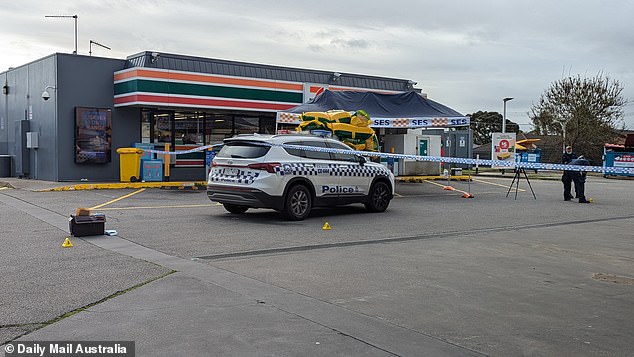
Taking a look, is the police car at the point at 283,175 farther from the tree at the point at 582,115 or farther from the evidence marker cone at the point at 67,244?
the tree at the point at 582,115

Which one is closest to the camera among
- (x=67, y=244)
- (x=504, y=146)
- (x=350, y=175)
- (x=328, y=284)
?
(x=328, y=284)

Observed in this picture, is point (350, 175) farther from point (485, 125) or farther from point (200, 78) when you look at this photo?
point (485, 125)

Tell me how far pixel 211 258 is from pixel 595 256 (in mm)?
6001

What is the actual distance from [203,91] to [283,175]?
39.4ft

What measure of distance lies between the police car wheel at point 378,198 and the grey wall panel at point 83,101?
12261 mm

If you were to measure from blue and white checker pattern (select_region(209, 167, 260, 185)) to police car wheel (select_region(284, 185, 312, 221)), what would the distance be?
0.86 m

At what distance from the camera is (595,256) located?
32.3 feet

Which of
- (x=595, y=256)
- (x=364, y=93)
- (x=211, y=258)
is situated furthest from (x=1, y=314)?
(x=364, y=93)

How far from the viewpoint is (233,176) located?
42.3ft

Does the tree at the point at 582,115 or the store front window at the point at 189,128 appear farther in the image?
the tree at the point at 582,115

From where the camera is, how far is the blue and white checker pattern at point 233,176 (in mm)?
12688

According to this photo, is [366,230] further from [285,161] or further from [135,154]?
[135,154]

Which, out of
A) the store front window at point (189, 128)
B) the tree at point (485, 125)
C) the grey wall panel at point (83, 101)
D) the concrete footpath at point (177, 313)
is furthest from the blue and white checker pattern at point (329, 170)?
the tree at point (485, 125)

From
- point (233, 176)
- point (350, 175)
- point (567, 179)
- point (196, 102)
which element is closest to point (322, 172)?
point (350, 175)
